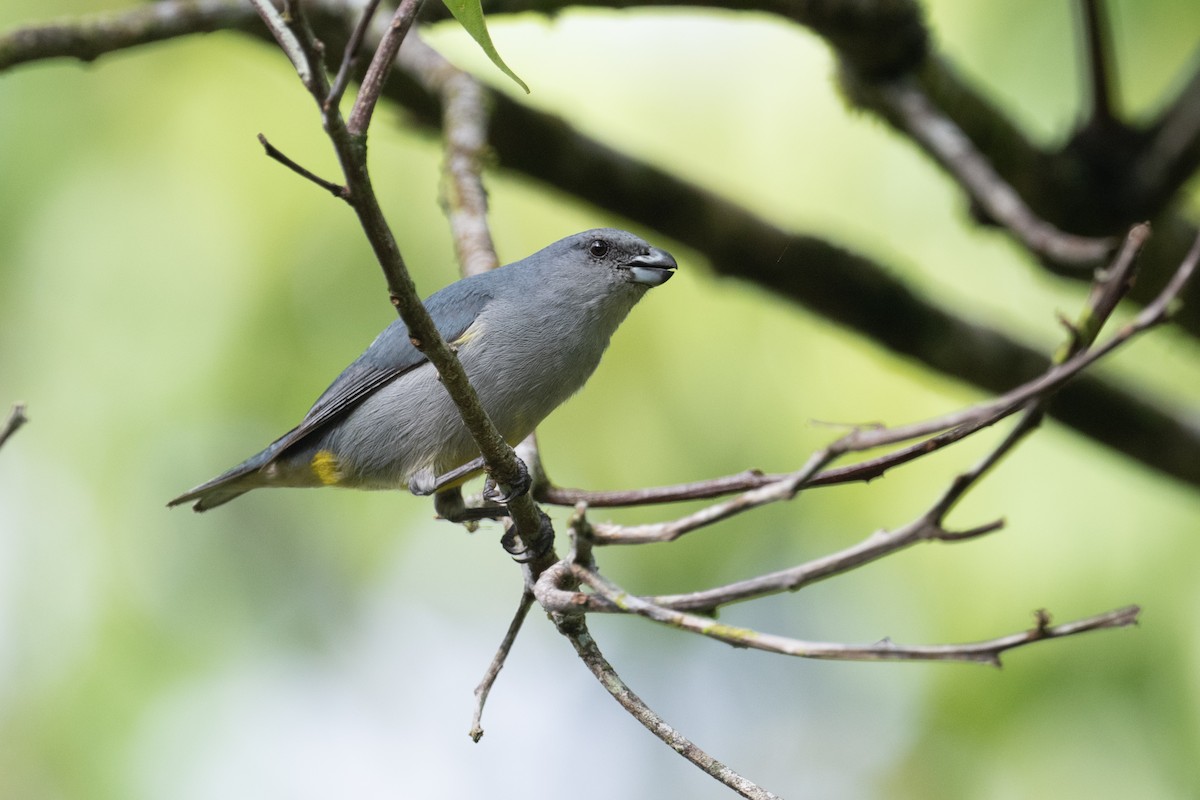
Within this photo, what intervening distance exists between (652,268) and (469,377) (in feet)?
2.91

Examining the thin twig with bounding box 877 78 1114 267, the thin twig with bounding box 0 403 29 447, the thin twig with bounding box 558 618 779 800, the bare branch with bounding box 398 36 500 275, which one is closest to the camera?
the thin twig with bounding box 558 618 779 800

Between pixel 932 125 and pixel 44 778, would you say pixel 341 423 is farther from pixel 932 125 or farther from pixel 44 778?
pixel 44 778

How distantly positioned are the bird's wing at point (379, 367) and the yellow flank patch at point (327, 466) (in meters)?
0.10

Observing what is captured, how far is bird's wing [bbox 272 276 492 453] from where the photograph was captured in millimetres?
4043

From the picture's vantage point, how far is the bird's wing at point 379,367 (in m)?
4.04

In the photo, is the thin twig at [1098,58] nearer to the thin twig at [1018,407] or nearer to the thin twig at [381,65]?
the thin twig at [1018,407]

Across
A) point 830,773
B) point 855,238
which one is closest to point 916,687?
point 830,773

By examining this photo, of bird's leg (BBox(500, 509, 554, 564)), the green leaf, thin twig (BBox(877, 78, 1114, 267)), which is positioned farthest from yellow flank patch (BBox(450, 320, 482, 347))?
thin twig (BBox(877, 78, 1114, 267))

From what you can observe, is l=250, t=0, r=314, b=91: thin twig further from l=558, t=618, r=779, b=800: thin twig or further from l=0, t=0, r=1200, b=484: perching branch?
l=0, t=0, r=1200, b=484: perching branch

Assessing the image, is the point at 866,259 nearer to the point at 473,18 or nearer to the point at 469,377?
the point at 469,377

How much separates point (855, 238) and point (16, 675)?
198 inches

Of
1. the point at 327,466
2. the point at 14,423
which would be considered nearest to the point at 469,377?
the point at 327,466

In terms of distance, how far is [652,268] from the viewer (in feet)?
13.6

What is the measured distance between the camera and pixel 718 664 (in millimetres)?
7617
